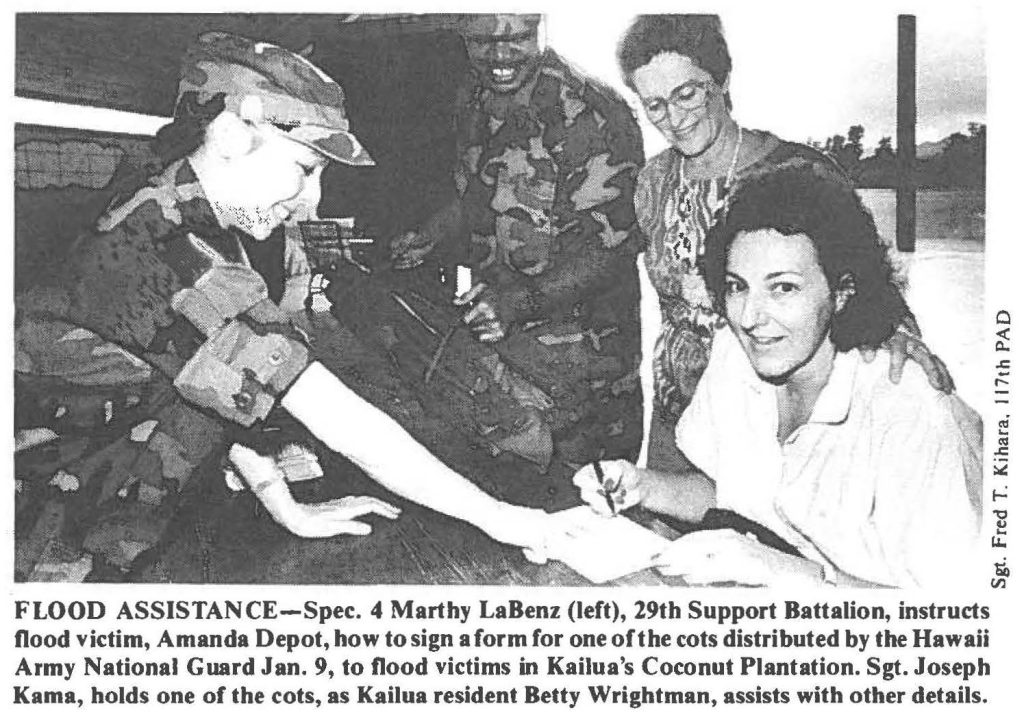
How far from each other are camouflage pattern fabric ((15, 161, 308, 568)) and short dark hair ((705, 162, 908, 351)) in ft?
3.18

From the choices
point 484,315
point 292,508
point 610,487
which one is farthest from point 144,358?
point 610,487

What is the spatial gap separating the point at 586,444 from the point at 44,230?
4.03ft

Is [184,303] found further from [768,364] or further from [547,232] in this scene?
[768,364]

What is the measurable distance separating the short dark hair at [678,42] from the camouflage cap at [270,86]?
0.62 meters

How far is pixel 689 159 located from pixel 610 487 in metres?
0.71

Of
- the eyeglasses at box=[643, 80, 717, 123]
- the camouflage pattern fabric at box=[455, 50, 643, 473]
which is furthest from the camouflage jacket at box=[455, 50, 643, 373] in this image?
the eyeglasses at box=[643, 80, 717, 123]

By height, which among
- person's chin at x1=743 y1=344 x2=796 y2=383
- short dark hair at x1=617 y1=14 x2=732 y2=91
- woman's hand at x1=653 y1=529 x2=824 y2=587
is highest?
short dark hair at x1=617 y1=14 x2=732 y2=91

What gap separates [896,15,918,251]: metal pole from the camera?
242cm

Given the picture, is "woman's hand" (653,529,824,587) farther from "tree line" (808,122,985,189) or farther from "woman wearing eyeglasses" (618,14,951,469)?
"tree line" (808,122,985,189)

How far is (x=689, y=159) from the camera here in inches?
96.8

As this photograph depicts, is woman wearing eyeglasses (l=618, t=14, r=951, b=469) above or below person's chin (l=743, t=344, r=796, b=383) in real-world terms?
above

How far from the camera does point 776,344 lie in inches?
96.0

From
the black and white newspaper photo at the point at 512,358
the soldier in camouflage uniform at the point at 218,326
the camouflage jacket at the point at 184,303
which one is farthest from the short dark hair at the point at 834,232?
the camouflage jacket at the point at 184,303

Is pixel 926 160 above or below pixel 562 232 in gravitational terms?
above
